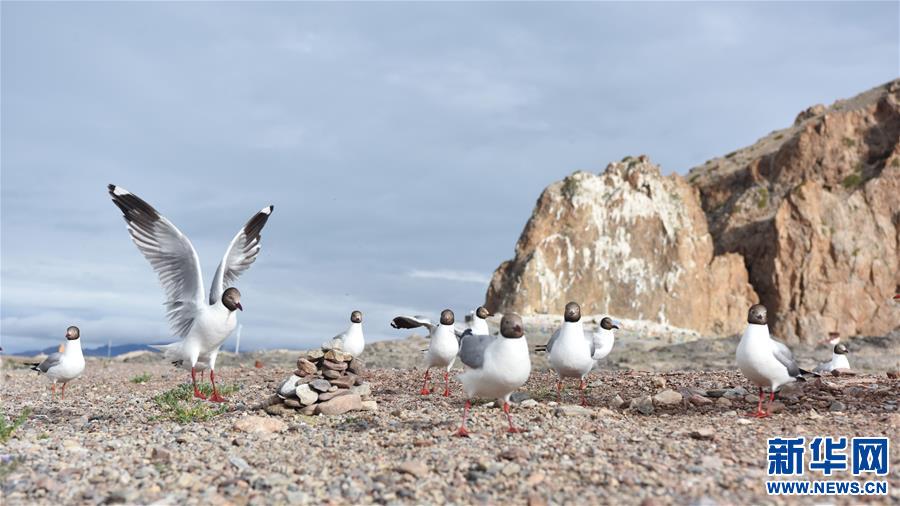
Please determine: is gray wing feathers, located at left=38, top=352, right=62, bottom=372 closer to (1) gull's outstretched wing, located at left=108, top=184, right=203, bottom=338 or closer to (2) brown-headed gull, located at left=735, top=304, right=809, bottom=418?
(1) gull's outstretched wing, located at left=108, top=184, right=203, bottom=338

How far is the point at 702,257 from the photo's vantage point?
A: 5112cm

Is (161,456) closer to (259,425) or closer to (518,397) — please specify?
(259,425)

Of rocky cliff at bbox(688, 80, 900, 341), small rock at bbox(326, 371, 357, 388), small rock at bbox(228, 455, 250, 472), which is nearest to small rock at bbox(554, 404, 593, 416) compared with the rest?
small rock at bbox(326, 371, 357, 388)

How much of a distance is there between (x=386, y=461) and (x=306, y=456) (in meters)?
0.97

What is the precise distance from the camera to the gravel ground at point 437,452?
23.1 ft

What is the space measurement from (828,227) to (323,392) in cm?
4678

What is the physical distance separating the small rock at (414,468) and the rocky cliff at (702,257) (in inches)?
1511

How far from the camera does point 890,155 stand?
52312 millimetres

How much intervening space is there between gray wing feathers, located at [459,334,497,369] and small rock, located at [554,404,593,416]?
5.46 ft

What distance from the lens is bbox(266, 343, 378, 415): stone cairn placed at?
439 inches

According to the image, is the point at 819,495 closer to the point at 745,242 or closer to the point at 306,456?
the point at 306,456

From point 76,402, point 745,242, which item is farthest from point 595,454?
point 745,242

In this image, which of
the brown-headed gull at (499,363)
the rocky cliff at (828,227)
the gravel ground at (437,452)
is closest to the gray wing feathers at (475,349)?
the brown-headed gull at (499,363)

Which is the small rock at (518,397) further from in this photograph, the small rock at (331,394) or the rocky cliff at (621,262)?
the rocky cliff at (621,262)
